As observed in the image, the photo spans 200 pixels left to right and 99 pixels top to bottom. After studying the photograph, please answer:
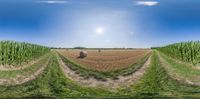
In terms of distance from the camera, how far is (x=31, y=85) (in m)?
34.0

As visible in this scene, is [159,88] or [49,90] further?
[159,88]

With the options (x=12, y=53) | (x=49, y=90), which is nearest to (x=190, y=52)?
(x=12, y=53)

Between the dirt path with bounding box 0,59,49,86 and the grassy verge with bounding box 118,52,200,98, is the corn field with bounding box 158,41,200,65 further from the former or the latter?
the dirt path with bounding box 0,59,49,86

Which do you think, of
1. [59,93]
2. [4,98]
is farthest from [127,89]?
[4,98]

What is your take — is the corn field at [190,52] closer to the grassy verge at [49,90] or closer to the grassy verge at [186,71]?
the grassy verge at [186,71]

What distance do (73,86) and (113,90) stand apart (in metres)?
4.14

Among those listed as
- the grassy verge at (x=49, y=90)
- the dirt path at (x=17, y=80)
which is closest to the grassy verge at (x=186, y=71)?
the grassy verge at (x=49, y=90)

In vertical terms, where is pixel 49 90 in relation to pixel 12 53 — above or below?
below

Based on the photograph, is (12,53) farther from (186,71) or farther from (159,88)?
(159,88)

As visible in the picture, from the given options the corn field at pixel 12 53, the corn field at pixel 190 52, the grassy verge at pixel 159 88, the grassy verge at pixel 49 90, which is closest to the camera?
the grassy verge at pixel 49 90

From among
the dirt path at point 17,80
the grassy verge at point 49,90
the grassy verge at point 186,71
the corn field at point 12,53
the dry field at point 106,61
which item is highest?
the corn field at point 12,53

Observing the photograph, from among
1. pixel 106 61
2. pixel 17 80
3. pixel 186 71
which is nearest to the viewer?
pixel 17 80

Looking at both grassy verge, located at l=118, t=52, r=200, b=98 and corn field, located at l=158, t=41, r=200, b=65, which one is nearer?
grassy verge, located at l=118, t=52, r=200, b=98

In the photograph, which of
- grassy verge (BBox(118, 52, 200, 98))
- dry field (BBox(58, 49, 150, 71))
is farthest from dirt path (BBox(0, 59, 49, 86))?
dry field (BBox(58, 49, 150, 71))
